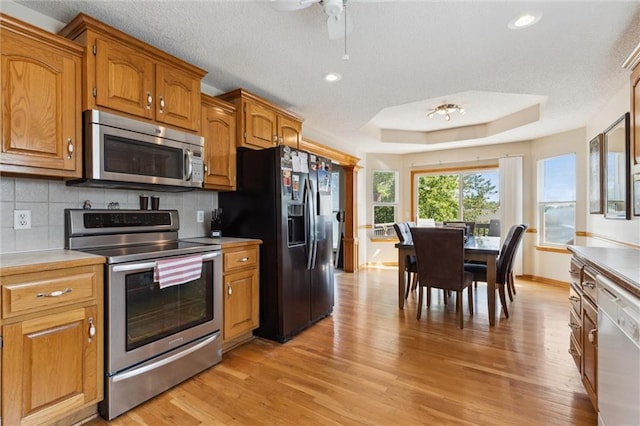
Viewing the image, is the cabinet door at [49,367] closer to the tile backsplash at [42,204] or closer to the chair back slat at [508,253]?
the tile backsplash at [42,204]

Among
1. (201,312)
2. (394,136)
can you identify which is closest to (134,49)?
(201,312)

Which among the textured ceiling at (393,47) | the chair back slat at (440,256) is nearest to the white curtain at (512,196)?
the textured ceiling at (393,47)

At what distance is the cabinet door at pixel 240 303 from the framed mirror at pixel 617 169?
132 inches

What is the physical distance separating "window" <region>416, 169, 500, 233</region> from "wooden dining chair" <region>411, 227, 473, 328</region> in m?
3.16

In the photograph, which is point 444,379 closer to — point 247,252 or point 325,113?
point 247,252

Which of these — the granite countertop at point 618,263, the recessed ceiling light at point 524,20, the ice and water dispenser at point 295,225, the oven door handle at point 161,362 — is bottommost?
the oven door handle at point 161,362

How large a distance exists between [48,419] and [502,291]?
378 cm

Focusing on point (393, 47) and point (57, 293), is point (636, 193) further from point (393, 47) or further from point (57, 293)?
point (57, 293)

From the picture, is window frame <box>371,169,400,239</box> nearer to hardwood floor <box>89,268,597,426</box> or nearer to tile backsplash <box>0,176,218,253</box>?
hardwood floor <box>89,268,597,426</box>

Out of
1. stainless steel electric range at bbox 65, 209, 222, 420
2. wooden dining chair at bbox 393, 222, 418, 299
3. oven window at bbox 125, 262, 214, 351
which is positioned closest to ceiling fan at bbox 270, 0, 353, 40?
stainless steel electric range at bbox 65, 209, 222, 420

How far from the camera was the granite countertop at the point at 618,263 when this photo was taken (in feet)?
3.99

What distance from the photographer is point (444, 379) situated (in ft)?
6.95

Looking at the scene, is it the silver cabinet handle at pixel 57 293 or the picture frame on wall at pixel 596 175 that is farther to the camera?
the picture frame on wall at pixel 596 175

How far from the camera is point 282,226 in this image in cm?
273
